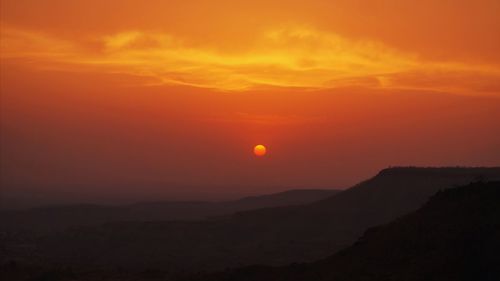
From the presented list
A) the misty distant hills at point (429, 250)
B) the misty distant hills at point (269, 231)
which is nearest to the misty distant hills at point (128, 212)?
the misty distant hills at point (269, 231)

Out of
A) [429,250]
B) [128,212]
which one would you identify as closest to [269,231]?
[429,250]

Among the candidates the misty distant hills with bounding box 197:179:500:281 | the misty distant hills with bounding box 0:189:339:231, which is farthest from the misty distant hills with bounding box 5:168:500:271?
the misty distant hills with bounding box 197:179:500:281

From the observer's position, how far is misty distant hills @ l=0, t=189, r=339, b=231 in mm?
115044

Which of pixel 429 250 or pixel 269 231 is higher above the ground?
pixel 429 250

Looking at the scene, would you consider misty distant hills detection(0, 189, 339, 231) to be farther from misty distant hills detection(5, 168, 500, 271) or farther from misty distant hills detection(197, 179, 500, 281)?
misty distant hills detection(197, 179, 500, 281)

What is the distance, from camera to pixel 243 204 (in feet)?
492

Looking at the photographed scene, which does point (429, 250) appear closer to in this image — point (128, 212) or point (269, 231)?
point (269, 231)

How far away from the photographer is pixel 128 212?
427ft

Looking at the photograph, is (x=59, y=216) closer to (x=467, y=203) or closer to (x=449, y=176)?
(x=449, y=176)

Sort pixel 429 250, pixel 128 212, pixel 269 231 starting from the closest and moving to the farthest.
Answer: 1. pixel 429 250
2. pixel 269 231
3. pixel 128 212

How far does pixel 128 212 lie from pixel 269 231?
58.6 meters

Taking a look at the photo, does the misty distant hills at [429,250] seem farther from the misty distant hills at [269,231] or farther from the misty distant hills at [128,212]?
the misty distant hills at [128,212]

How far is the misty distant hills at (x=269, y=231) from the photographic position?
67125 mm

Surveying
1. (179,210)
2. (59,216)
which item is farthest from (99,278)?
(179,210)
